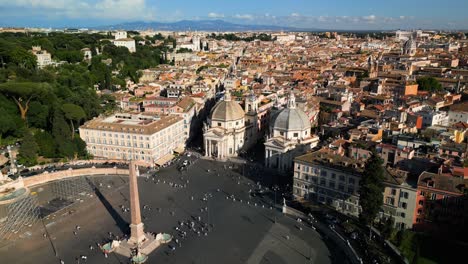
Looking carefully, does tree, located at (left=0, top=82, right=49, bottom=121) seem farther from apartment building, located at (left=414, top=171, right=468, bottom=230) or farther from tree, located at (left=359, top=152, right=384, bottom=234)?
apartment building, located at (left=414, top=171, right=468, bottom=230)

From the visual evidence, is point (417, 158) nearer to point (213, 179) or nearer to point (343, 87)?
point (213, 179)

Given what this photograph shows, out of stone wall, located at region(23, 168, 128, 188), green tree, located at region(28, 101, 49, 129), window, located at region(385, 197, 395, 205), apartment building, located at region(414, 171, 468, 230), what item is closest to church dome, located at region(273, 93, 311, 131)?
window, located at region(385, 197, 395, 205)

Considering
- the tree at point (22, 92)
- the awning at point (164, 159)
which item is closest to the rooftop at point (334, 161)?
the awning at point (164, 159)

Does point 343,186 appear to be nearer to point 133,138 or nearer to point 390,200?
point 390,200

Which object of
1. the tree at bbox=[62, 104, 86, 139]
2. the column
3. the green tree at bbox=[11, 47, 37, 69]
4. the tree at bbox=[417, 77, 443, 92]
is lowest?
the column

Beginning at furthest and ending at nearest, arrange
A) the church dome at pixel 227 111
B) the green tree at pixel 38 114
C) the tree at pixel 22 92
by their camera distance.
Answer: the green tree at pixel 38 114, the tree at pixel 22 92, the church dome at pixel 227 111

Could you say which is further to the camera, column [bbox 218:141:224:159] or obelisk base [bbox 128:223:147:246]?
column [bbox 218:141:224:159]

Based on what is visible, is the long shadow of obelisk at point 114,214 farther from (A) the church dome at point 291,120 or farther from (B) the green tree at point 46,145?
(A) the church dome at point 291,120
